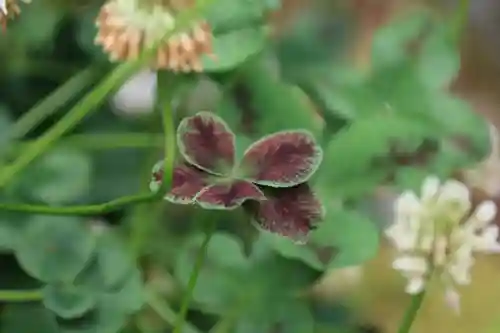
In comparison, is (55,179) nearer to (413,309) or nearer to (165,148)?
(165,148)

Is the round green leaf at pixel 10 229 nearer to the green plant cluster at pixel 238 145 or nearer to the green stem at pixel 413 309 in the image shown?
the green plant cluster at pixel 238 145

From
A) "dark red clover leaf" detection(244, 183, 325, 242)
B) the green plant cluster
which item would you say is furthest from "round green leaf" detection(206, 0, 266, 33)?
"dark red clover leaf" detection(244, 183, 325, 242)

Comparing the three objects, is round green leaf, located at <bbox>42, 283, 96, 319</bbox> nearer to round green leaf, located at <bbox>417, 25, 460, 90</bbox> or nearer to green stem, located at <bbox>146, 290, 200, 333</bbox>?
green stem, located at <bbox>146, 290, 200, 333</bbox>

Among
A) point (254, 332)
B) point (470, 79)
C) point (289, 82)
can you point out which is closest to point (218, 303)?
point (254, 332)

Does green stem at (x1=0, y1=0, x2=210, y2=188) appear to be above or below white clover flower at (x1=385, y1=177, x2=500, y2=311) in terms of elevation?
above

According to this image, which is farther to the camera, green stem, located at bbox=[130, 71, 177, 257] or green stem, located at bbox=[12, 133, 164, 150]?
green stem, located at bbox=[12, 133, 164, 150]

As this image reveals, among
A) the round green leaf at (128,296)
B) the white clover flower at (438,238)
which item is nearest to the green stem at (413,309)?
the white clover flower at (438,238)
